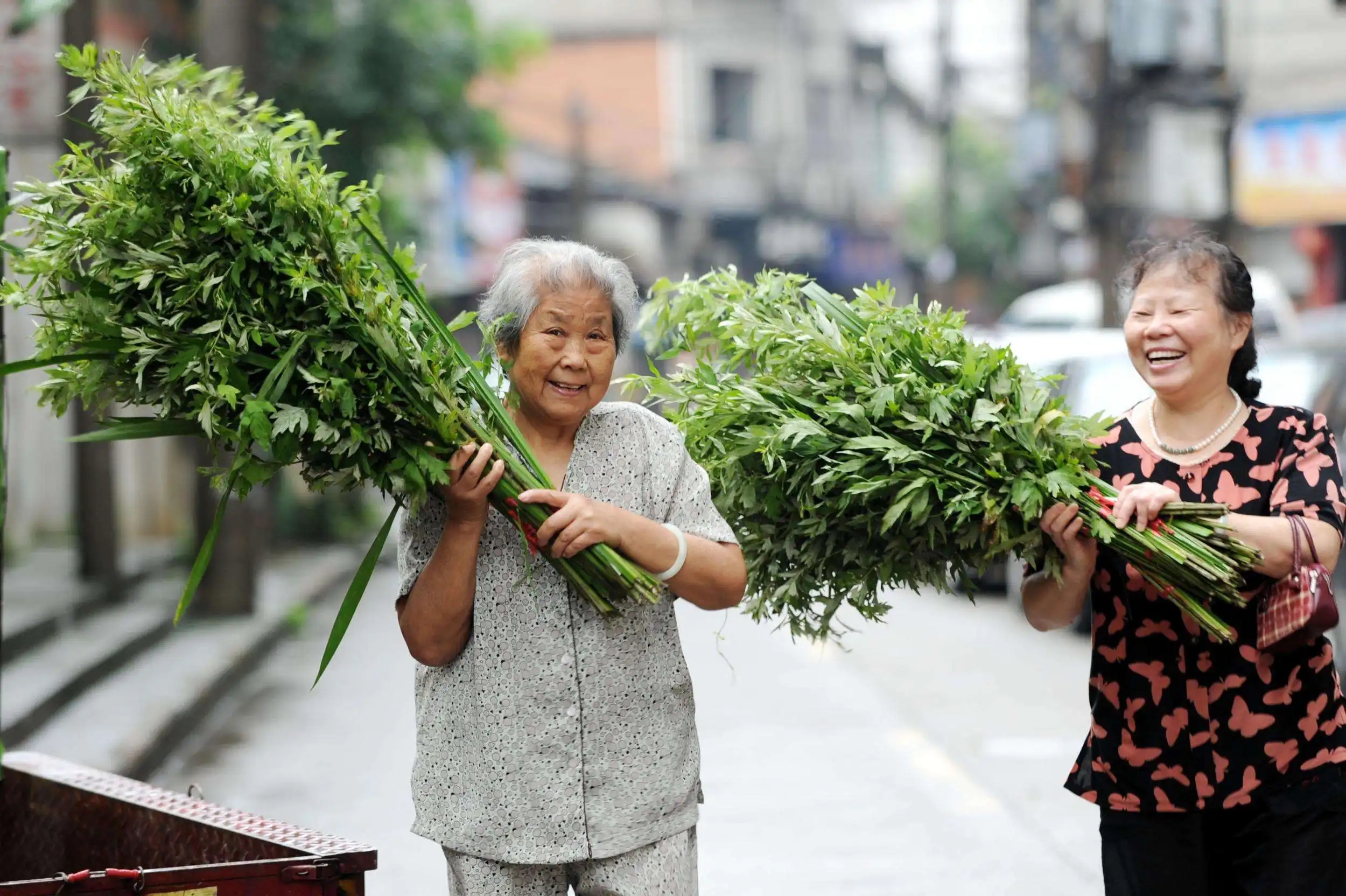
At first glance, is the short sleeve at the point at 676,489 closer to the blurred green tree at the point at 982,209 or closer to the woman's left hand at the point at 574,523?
the woman's left hand at the point at 574,523

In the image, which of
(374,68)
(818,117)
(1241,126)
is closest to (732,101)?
(818,117)

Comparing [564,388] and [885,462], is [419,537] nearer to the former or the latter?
[564,388]

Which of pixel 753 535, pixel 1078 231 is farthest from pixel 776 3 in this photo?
pixel 753 535

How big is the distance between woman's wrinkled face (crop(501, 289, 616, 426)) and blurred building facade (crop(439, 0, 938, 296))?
109 ft

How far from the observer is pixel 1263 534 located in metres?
2.69

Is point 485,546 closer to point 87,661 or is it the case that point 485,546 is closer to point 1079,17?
point 87,661

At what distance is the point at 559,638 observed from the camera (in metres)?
2.67

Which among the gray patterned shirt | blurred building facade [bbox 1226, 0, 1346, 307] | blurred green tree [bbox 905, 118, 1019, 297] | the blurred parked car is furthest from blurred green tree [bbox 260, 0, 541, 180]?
blurred green tree [bbox 905, 118, 1019, 297]

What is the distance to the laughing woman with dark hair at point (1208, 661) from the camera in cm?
273

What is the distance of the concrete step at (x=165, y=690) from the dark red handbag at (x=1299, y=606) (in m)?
4.88

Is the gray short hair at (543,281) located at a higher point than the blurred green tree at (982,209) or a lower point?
lower

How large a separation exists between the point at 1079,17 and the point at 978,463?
1234 inches

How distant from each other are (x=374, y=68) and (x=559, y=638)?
12430 mm

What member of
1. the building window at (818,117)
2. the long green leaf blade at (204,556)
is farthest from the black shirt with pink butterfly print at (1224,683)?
the building window at (818,117)
